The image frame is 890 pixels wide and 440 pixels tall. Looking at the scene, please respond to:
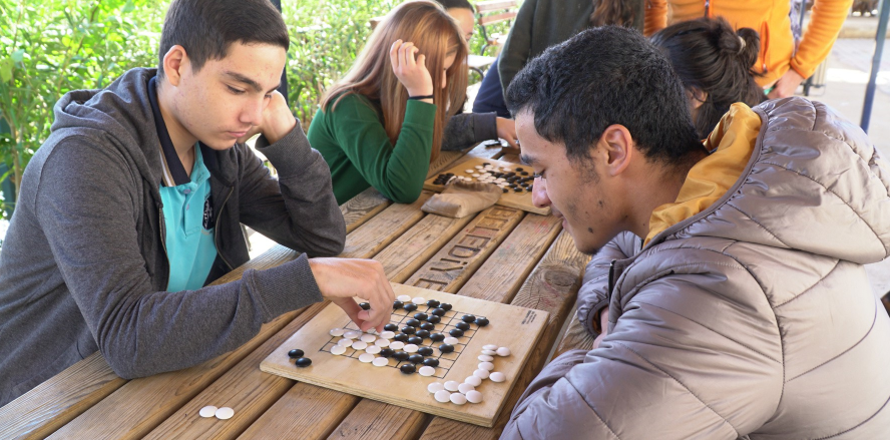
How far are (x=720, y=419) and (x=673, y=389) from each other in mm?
Result: 93

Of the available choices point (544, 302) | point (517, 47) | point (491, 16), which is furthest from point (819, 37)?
point (491, 16)

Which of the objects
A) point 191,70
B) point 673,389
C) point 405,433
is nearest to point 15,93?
point 191,70

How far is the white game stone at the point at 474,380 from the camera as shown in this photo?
127 centimetres

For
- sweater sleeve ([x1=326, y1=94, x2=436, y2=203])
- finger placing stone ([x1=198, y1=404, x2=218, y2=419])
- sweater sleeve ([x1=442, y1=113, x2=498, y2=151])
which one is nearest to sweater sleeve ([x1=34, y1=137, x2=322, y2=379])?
finger placing stone ([x1=198, y1=404, x2=218, y2=419])

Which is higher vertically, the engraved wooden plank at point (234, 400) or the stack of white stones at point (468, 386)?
the engraved wooden plank at point (234, 400)

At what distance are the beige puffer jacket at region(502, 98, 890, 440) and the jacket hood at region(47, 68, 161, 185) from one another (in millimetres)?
1007

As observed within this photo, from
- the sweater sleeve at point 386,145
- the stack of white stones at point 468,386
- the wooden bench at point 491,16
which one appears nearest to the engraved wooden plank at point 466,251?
the sweater sleeve at point 386,145

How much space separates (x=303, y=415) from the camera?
122 centimetres

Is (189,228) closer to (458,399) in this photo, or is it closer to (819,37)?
(458,399)

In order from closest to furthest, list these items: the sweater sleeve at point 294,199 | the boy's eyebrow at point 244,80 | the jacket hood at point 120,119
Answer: the jacket hood at point 120,119, the boy's eyebrow at point 244,80, the sweater sleeve at point 294,199

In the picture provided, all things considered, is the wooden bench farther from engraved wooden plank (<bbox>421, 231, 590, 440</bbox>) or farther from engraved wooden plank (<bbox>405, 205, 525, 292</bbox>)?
engraved wooden plank (<bbox>421, 231, 590, 440</bbox>)

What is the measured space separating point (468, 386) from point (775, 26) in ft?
8.61

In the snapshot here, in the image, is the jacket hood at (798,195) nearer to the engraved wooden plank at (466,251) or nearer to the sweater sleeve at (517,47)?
the engraved wooden plank at (466,251)

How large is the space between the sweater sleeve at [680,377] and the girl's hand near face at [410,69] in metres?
1.57
